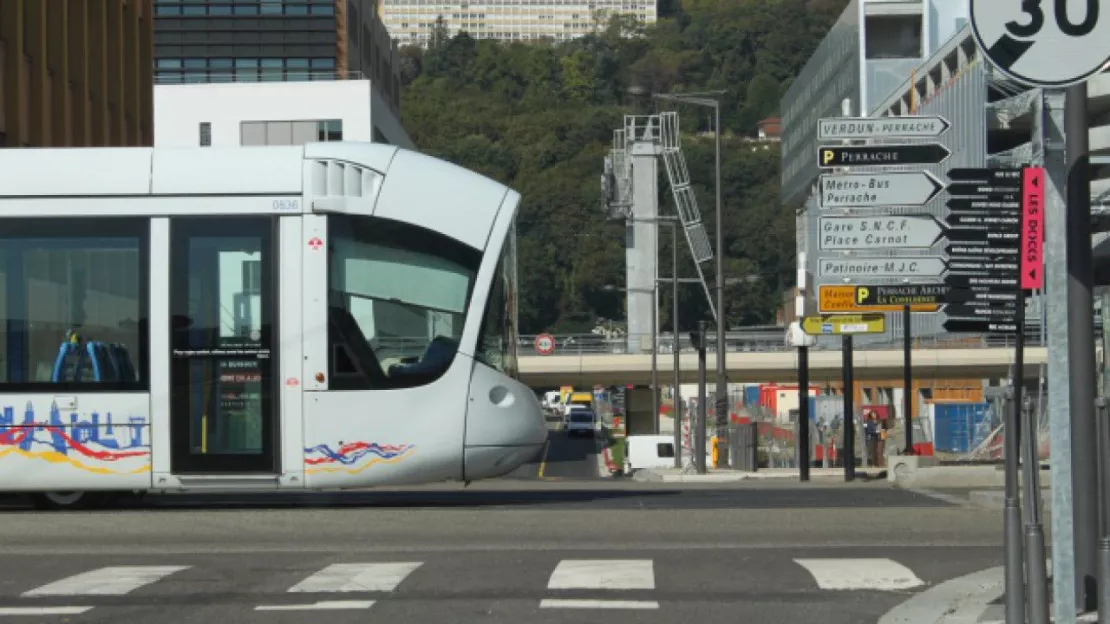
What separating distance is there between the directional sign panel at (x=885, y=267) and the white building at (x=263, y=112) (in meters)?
52.3

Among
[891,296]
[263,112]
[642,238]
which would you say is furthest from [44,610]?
[642,238]

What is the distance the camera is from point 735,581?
10336 millimetres

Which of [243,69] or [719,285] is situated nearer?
[719,285]

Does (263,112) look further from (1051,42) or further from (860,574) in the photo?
(1051,42)

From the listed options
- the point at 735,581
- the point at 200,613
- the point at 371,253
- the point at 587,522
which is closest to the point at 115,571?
the point at 200,613

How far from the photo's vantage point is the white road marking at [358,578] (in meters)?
9.95

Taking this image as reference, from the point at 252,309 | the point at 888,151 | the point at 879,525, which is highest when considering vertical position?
the point at 888,151

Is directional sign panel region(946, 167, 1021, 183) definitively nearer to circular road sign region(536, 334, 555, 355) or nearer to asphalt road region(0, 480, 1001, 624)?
asphalt road region(0, 480, 1001, 624)

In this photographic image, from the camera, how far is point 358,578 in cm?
1038

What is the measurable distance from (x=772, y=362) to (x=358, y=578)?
63616 mm

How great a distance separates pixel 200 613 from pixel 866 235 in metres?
8.40

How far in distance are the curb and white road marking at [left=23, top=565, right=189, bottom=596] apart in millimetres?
4374

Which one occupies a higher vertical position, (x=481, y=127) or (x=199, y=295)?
(x=481, y=127)

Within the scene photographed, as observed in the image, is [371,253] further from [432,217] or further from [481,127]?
[481,127]
